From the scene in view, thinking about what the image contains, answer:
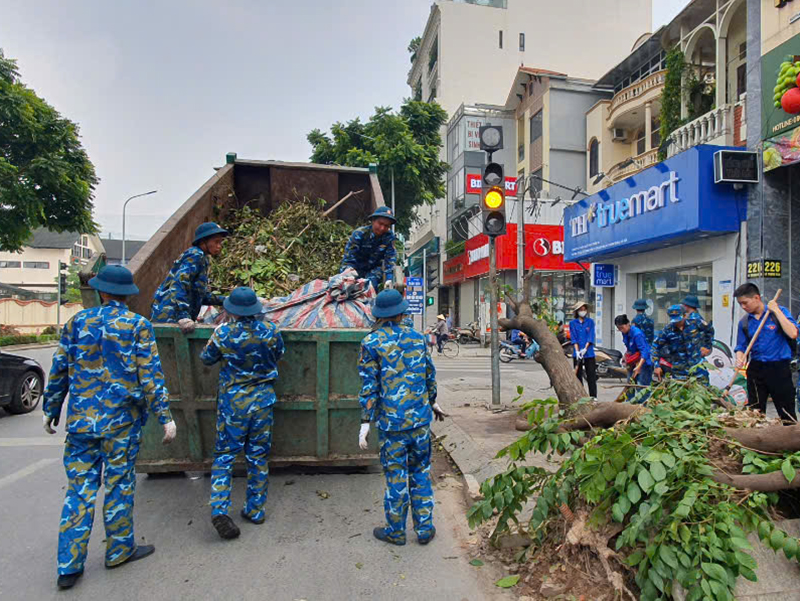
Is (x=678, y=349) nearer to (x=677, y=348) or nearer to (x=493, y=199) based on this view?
(x=677, y=348)

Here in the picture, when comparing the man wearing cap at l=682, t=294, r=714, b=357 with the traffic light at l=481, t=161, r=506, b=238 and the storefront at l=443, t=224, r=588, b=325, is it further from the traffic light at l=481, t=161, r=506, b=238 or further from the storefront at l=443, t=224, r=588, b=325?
the storefront at l=443, t=224, r=588, b=325

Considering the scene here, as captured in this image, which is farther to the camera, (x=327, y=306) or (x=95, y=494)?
(x=327, y=306)

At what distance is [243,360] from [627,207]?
11513 millimetres

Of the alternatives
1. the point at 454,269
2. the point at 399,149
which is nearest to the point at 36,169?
the point at 399,149

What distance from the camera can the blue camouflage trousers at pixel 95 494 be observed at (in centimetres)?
302

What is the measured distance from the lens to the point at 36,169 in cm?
1438

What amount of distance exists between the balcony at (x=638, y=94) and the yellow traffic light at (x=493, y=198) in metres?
12.8

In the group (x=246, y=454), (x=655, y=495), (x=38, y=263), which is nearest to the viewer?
(x=655, y=495)

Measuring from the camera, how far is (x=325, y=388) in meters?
4.17

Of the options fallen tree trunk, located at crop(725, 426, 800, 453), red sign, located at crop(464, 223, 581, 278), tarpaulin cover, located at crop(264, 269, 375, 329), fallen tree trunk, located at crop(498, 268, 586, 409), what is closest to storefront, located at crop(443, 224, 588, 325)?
red sign, located at crop(464, 223, 581, 278)

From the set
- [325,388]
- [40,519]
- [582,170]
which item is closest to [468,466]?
[325,388]

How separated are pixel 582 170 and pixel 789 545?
24139 mm

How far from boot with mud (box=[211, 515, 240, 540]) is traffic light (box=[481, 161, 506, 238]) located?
5.21 metres

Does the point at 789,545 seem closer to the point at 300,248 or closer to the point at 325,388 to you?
the point at 325,388
